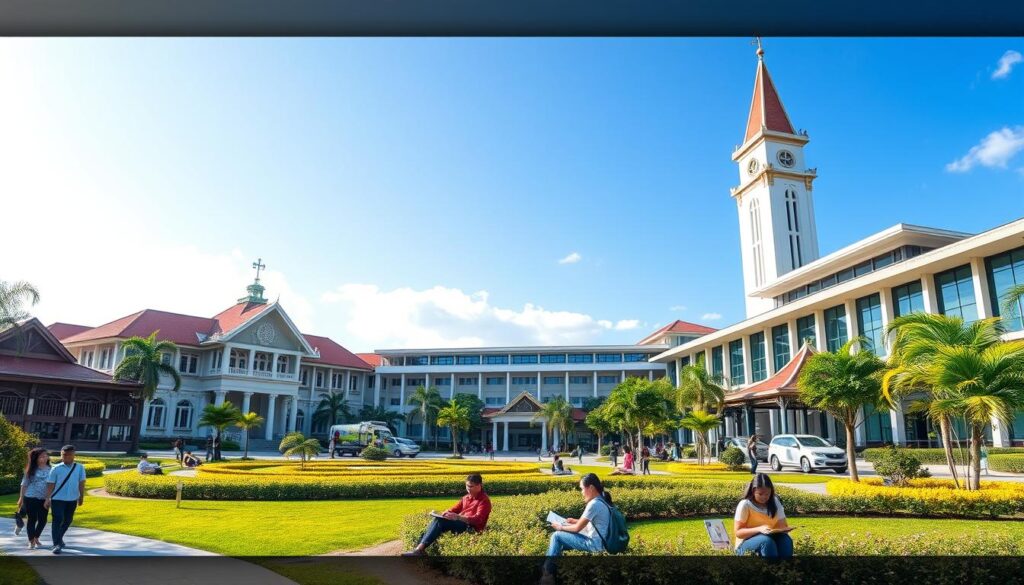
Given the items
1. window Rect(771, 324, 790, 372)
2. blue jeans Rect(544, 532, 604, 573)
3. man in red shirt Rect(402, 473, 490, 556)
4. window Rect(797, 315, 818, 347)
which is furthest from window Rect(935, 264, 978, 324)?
blue jeans Rect(544, 532, 604, 573)

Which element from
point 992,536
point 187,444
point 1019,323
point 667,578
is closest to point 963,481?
point 992,536

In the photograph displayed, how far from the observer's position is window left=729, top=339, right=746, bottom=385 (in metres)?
44.4

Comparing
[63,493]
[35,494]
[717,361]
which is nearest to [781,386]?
[717,361]

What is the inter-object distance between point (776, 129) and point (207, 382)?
2012 inches

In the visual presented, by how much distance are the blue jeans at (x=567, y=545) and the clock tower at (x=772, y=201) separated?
4676cm

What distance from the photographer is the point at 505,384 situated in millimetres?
65562

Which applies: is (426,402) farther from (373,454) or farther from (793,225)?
(793,225)

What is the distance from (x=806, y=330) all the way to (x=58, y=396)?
4276cm

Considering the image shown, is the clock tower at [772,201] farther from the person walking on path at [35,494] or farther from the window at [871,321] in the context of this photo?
the person walking on path at [35,494]

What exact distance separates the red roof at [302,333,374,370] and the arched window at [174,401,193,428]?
1241 centimetres

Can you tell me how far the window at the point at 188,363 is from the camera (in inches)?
1906

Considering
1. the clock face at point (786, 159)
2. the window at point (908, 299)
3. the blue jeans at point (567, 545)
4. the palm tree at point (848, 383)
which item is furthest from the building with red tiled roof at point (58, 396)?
the clock face at point (786, 159)

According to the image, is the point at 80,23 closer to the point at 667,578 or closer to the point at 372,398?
the point at 667,578

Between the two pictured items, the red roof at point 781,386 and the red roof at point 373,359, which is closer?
the red roof at point 781,386
